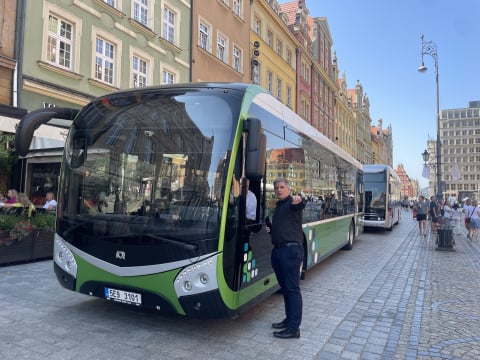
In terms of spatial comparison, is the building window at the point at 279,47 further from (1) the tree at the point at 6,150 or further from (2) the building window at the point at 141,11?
(1) the tree at the point at 6,150

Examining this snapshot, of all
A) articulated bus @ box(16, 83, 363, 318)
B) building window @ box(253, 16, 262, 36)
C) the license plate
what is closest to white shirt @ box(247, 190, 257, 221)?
articulated bus @ box(16, 83, 363, 318)

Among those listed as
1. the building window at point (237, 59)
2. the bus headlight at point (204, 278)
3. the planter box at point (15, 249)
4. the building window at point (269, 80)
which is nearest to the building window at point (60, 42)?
the planter box at point (15, 249)

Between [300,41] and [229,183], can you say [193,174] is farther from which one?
[300,41]

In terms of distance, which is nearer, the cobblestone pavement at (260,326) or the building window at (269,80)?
the cobblestone pavement at (260,326)

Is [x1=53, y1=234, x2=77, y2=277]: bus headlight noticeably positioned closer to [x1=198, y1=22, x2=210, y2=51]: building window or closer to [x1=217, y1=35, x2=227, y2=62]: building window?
[x1=198, y1=22, x2=210, y2=51]: building window

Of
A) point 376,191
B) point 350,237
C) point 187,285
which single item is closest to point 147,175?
point 187,285

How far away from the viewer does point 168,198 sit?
180 inches

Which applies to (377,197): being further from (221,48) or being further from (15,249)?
(15,249)

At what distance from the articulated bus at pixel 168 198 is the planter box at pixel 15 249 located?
12.0 feet

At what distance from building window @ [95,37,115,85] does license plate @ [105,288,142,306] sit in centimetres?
1170

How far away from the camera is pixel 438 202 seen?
768 inches

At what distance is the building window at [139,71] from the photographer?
16620 millimetres

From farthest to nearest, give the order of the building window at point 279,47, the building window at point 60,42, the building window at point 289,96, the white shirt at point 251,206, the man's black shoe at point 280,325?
the building window at point 289,96 < the building window at point 279,47 < the building window at point 60,42 < the man's black shoe at point 280,325 < the white shirt at point 251,206

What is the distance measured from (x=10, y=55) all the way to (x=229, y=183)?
10433 millimetres
